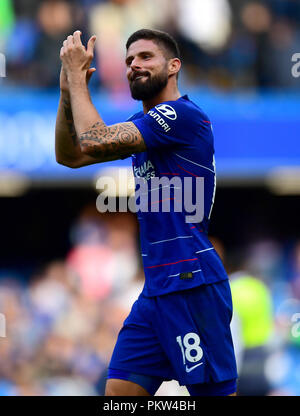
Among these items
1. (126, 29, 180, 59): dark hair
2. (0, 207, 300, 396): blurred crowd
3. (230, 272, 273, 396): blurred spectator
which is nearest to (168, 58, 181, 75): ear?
(126, 29, 180, 59): dark hair

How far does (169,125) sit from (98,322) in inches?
237

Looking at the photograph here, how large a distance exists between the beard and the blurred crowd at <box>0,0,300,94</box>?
22.0ft

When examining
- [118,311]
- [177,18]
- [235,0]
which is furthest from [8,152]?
[235,0]

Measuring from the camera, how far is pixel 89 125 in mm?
4066

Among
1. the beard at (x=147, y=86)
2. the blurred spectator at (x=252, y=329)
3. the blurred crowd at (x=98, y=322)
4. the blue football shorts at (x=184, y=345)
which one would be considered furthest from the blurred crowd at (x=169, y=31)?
the blue football shorts at (x=184, y=345)

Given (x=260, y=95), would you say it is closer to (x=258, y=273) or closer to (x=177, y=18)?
(x=177, y=18)

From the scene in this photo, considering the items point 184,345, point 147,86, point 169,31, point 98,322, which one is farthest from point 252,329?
point 147,86

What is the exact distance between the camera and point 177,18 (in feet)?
39.5

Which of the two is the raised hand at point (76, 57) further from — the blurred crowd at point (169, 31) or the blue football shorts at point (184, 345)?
the blurred crowd at point (169, 31)

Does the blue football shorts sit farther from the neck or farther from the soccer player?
the neck

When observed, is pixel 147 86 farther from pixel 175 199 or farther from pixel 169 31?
pixel 169 31

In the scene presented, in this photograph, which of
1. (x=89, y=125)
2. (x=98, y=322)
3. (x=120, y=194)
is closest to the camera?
(x=89, y=125)

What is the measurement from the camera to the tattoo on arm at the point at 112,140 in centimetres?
408

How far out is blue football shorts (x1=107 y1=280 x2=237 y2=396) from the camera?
422 centimetres
